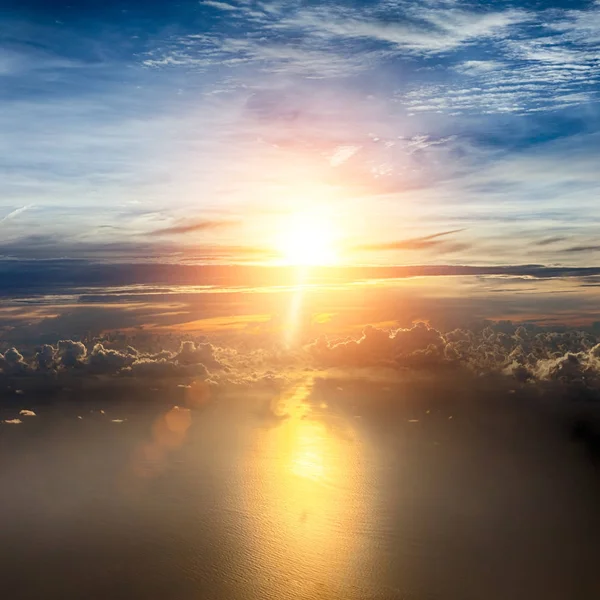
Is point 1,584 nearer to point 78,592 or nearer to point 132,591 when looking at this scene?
point 78,592

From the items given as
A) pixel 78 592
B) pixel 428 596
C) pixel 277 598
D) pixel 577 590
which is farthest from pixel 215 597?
pixel 577 590

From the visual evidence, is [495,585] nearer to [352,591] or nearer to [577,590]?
[577,590]

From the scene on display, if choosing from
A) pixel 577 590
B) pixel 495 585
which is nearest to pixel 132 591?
pixel 495 585

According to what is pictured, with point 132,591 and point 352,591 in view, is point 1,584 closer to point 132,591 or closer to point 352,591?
point 132,591

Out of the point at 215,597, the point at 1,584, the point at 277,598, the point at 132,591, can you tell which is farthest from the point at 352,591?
the point at 1,584

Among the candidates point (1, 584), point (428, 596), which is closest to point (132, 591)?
point (1, 584)

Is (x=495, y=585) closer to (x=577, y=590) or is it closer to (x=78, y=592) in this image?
(x=577, y=590)
